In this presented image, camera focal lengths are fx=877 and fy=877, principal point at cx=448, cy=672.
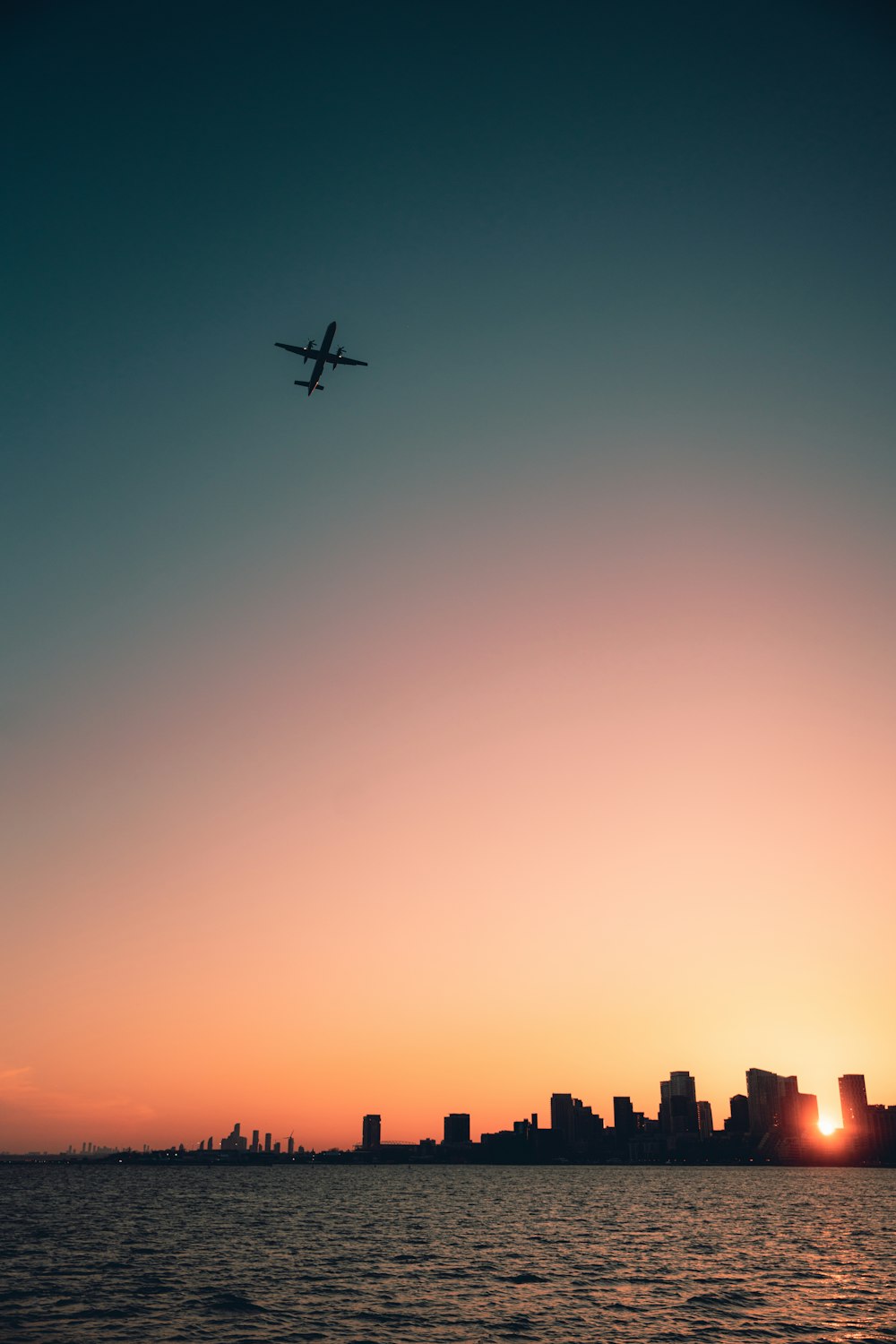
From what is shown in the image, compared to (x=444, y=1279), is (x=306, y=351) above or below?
above

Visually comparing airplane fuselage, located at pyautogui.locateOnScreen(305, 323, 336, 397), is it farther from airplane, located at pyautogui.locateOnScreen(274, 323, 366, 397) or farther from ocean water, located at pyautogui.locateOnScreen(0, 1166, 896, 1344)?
ocean water, located at pyautogui.locateOnScreen(0, 1166, 896, 1344)

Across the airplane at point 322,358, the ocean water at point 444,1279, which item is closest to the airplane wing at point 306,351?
the airplane at point 322,358

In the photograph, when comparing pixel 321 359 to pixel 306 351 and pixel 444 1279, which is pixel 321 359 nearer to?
pixel 306 351

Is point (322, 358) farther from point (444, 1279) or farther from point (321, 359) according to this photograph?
point (444, 1279)

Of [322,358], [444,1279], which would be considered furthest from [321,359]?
[444,1279]

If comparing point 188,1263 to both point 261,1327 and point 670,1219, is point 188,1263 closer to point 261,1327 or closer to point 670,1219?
point 261,1327

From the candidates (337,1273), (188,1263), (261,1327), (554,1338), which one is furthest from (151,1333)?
(188,1263)

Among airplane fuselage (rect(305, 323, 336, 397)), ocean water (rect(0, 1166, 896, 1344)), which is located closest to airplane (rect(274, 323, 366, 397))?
airplane fuselage (rect(305, 323, 336, 397))

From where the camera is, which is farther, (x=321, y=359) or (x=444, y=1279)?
(x=321, y=359)
